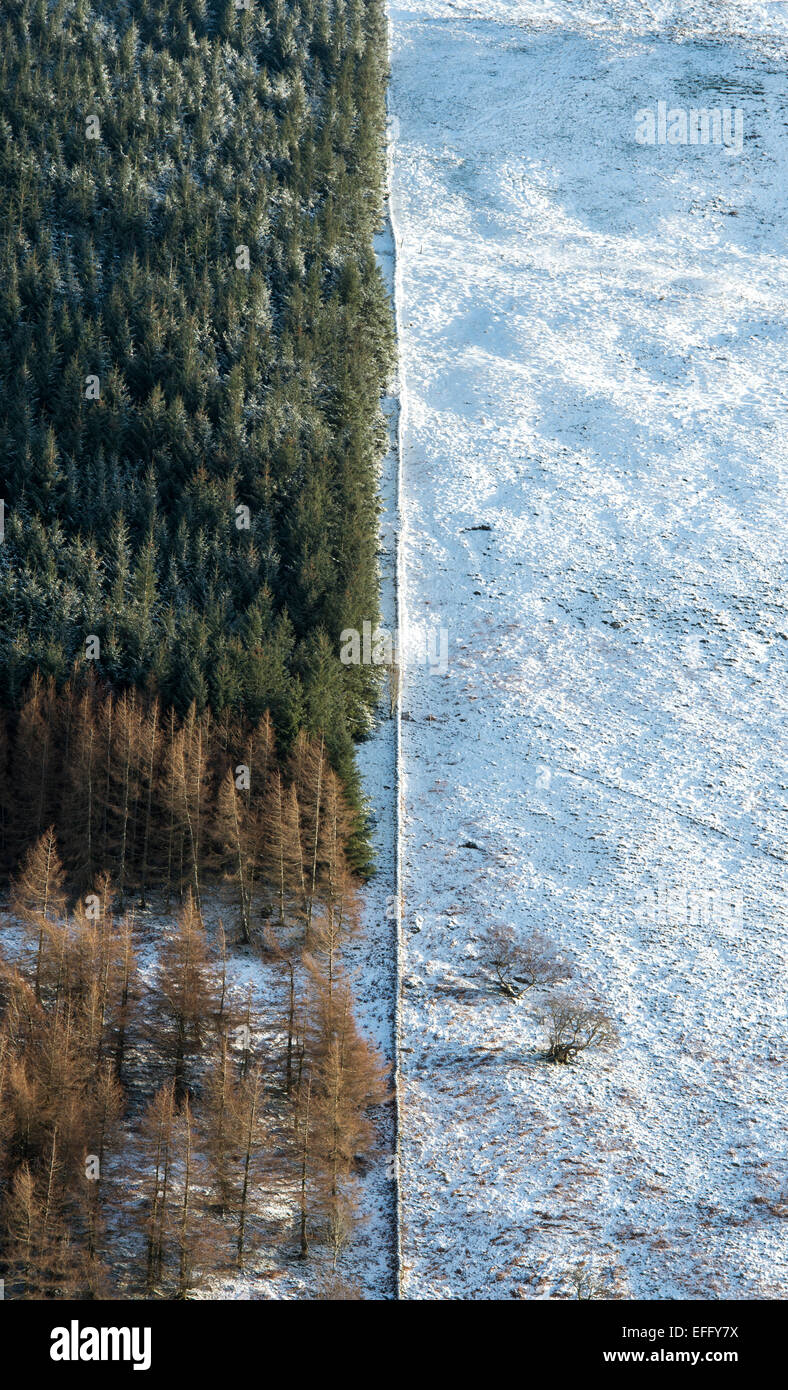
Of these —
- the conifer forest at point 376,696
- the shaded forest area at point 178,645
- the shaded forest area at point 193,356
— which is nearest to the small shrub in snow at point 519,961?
the conifer forest at point 376,696

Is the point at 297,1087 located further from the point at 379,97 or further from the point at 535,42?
the point at 535,42

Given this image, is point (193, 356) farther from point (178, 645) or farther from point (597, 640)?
point (597, 640)

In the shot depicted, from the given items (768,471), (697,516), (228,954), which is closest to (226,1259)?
(228,954)

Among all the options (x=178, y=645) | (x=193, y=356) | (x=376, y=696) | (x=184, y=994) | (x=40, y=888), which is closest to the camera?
(x=184, y=994)

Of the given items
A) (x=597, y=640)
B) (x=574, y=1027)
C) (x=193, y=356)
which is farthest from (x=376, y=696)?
(x=193, y=356)

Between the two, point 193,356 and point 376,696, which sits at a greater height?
point 193,356

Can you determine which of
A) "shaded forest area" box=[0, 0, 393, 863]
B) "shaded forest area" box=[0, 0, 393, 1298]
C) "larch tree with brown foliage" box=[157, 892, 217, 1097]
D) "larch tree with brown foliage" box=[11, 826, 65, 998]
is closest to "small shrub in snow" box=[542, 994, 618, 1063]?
"shaded forest area" box=[0, 0, 393, 1298]

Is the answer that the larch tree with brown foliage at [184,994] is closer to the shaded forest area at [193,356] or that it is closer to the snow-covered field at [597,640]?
the snow-covered field at [597,640]
